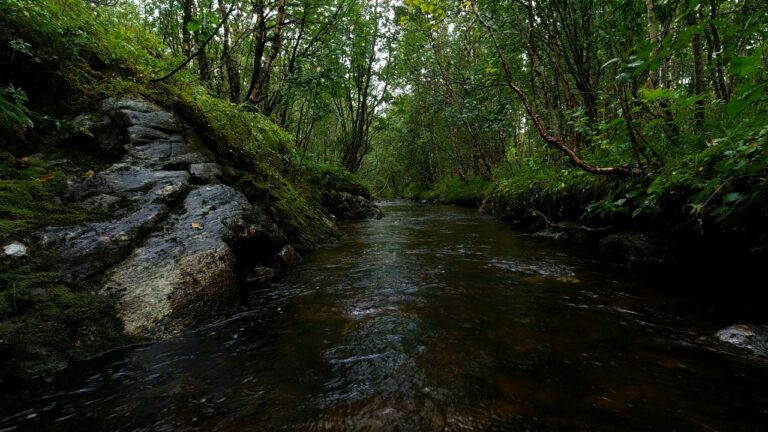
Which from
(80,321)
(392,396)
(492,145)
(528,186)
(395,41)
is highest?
(395,41)

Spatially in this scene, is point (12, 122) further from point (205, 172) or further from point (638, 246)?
point (638, 246)

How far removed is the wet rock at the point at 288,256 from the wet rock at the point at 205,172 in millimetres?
1377

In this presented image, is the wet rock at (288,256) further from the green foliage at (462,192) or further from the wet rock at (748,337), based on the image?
the green foliage at (462,192)

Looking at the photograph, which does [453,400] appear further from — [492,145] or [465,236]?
[492,145]

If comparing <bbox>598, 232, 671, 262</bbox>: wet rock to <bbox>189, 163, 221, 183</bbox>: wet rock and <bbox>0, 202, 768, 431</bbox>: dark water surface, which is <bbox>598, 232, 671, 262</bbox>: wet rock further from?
<bbox>189, 163, 221, 183</bbox>: wet rock

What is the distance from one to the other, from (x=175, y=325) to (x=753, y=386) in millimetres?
3933

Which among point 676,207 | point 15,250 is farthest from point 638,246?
point 15,250

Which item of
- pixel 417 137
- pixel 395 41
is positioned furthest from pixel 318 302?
pixel 417 137

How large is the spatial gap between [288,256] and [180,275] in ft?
6.41

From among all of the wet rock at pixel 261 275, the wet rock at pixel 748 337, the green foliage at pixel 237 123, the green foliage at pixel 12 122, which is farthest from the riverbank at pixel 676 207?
the green foliage at pixel 12 122

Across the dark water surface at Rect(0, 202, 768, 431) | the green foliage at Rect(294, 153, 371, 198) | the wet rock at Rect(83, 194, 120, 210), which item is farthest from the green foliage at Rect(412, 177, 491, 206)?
the wet rock at Rect(83, 194, 120, 210)

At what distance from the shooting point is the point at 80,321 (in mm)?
2426

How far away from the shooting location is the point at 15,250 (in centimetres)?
251

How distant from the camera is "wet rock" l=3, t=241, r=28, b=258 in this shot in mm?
2469
